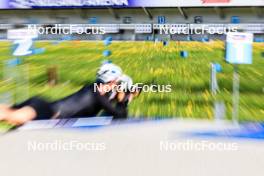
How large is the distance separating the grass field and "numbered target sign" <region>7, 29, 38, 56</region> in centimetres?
8

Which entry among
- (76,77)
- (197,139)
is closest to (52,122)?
(76,77)

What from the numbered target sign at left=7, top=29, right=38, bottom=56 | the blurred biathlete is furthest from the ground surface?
the numbered target sign at left=7, top=29, right=38, bottom=56

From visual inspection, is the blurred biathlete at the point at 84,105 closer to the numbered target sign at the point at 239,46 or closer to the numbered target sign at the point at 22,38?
the numbered target sign at the point at 22,38

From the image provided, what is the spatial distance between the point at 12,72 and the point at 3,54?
0.17 m

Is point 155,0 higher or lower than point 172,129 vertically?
higher

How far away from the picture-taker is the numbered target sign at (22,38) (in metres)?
3.02

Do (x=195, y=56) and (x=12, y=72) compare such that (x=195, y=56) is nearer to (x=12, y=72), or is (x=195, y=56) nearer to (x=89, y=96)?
(x=89, y=96)

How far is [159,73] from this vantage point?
3.19 metres

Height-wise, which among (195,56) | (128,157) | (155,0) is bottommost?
(128,157)

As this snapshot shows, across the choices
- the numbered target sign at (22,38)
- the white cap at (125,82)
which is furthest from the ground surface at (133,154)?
the numbered target sign at (22,38)

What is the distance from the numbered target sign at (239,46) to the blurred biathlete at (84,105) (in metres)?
0.74

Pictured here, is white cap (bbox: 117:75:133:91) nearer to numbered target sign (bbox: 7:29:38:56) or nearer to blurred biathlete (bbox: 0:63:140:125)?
blurred biathlete (bbox: 0:63:140:125)

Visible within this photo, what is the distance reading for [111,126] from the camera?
2.62 meters

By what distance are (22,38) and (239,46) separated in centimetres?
161
